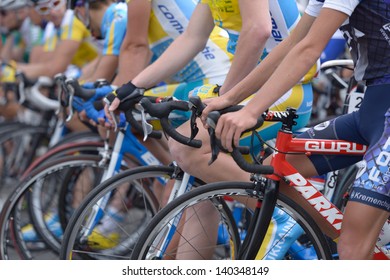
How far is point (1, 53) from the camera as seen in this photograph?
1089cm

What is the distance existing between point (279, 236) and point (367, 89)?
84cm

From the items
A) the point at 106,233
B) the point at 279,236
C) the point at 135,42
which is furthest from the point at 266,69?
the point at 106,233

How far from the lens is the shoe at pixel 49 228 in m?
6.27

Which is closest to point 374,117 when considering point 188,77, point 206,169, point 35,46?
point 206,169

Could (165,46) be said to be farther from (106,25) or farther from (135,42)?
(106,25)

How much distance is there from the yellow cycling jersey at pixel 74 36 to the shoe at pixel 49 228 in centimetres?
191

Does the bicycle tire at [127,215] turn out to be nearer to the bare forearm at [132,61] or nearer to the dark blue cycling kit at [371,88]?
the bare forearm at [132,61]

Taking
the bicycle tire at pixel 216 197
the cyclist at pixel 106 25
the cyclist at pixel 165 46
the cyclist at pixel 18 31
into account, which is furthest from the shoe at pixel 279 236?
the cyclist at pixel 18 31

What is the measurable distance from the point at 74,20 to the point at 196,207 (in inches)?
150

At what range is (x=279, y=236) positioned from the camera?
14.3 ft

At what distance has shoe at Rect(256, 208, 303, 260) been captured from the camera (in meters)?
4.25

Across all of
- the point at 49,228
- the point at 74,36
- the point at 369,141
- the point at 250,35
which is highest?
the point at 250,35

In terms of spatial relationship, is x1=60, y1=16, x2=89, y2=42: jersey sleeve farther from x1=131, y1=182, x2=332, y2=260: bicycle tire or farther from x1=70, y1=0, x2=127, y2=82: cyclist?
x1=131, y1=182, x2=332, y2=260: bicycle tire

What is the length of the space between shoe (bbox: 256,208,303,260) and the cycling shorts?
28 cm
